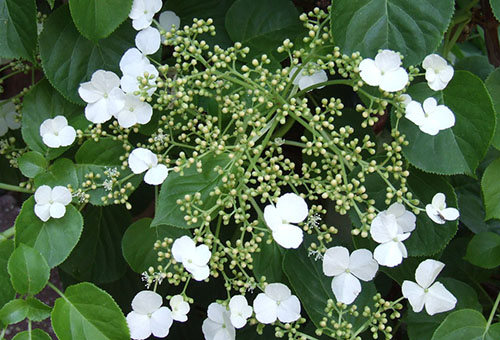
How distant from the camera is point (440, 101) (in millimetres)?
844

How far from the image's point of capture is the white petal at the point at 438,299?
0.80 metres

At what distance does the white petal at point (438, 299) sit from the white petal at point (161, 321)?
1.21ft

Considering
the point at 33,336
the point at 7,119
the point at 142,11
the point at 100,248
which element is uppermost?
the point at 142,11

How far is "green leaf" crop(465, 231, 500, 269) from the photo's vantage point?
3.14 ft

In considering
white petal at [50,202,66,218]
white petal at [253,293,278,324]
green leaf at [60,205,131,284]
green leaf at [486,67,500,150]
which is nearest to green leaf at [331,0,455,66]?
green leaf at [486,67,500,150]

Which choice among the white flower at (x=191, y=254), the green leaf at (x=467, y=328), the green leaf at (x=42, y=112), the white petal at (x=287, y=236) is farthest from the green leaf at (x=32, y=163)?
the green leaf at (x=467, y=328)

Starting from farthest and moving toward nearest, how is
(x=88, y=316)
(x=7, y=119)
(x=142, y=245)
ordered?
(x=7, y=119) → (x=142, y=245) → (x=88, y=316)

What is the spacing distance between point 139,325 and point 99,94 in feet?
1.16

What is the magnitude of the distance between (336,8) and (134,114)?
1.09 ft

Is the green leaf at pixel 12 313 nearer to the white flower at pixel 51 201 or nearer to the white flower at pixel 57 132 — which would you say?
the white flower at pixel 51 201

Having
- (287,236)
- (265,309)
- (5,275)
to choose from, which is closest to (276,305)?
(265,309)

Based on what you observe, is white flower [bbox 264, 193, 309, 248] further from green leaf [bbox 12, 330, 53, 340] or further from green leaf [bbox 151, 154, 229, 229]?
green leaf [bbox 12, 330, 53, 340]

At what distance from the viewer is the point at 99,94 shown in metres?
0.86

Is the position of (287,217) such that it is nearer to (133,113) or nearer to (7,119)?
(133,113)
